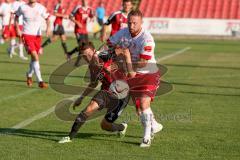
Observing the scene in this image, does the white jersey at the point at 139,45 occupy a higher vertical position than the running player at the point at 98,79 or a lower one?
higher

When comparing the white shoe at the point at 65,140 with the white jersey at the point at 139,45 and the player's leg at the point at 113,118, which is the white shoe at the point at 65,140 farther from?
the white jersey at the point at 139,45

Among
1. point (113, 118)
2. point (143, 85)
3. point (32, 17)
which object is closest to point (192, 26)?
point (32, 17)

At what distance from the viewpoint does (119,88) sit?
→ 8.70 meters

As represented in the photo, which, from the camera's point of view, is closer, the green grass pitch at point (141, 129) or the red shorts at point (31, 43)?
the green grass pitch at point (141, 129)

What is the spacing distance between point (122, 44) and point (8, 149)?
6.87 feet

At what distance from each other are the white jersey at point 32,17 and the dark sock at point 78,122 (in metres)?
7.38

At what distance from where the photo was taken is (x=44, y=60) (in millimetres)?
23141

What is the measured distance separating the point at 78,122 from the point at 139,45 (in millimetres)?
1398

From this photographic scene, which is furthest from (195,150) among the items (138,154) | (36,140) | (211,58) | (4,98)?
(211,58)

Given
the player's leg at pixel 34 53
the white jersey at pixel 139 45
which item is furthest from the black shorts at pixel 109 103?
the player's leg at pixel 34 53

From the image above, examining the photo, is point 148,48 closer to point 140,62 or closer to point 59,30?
point 140,62

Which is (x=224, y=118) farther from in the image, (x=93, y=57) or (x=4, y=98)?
(x=4, y=98)

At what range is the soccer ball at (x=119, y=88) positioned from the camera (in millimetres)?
8672

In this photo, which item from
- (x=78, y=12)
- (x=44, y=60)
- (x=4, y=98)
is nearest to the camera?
(x=4, y=98)
